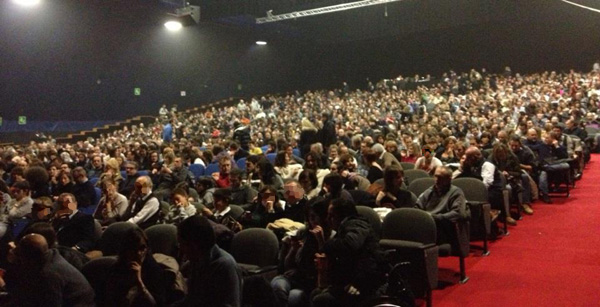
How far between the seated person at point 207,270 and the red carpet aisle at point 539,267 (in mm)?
2048

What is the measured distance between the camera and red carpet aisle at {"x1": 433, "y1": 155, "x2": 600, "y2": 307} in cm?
394

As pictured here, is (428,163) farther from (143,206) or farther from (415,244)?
(143,206)

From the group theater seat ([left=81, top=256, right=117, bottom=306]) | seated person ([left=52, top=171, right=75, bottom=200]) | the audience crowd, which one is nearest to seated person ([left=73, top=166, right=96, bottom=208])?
the audience crowd

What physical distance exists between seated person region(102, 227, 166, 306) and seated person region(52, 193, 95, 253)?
5.01ft

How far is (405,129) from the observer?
45.3ft

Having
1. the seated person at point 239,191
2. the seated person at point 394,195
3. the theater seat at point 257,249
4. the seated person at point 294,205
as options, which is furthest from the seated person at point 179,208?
the seated person at point 394,195

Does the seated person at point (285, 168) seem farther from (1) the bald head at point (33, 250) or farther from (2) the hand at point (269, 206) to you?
(1) the bald head at point (33, 250)

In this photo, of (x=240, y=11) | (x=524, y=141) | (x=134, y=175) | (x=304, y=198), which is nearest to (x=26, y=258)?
(x=304, y=198)

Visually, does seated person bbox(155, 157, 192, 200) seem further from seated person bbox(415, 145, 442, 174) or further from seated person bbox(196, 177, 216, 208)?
seated person bbox(415, 145, 442, 174)

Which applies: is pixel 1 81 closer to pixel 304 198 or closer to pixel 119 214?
pixel 119 214

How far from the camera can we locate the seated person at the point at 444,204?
425cm

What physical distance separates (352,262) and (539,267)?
246cm

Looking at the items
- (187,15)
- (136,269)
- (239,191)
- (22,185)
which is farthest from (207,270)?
(187,15)

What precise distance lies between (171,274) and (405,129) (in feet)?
37.1
